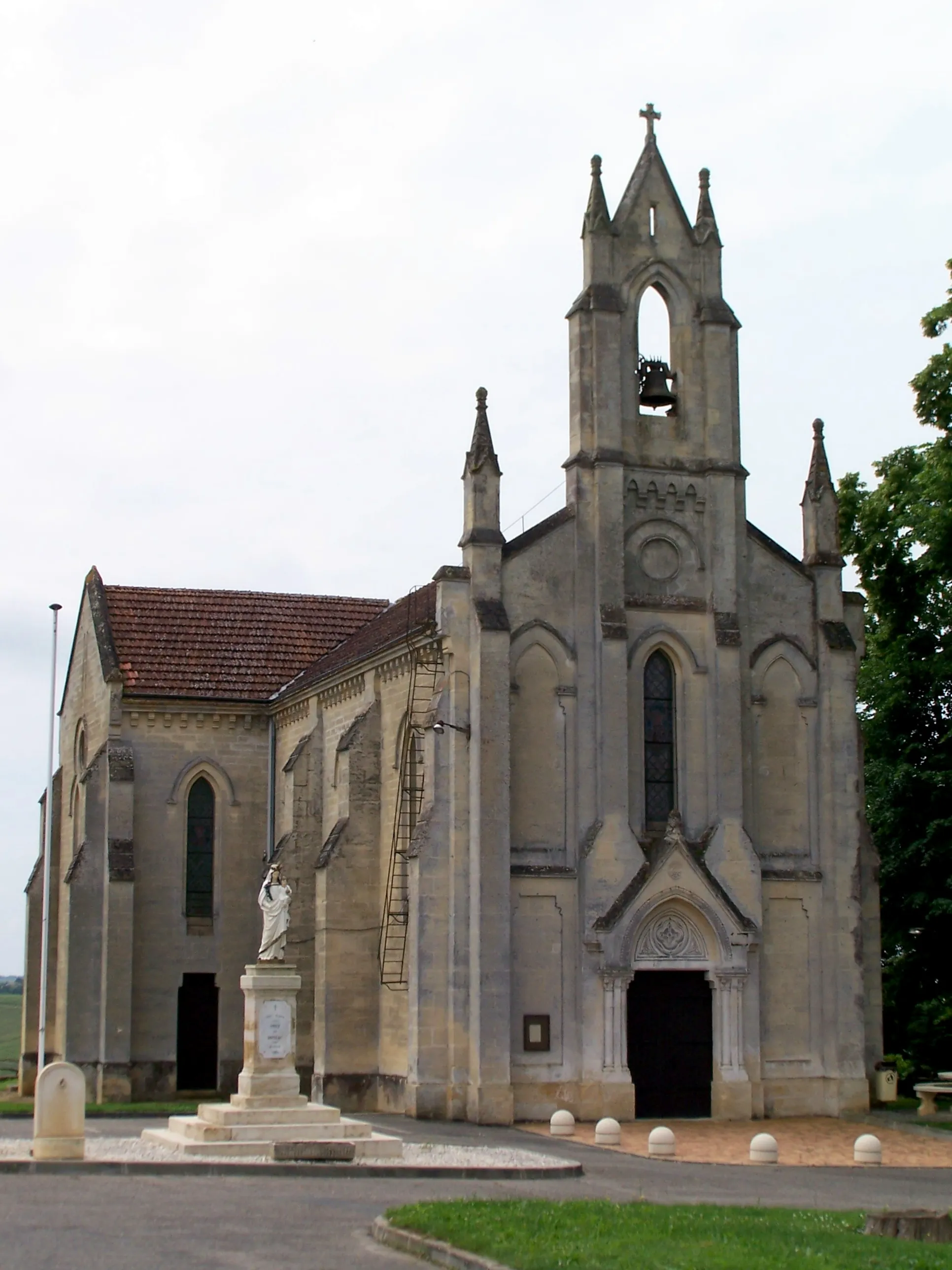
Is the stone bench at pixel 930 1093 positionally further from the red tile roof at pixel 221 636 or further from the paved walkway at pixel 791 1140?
the red tile roof at pixel 221 636

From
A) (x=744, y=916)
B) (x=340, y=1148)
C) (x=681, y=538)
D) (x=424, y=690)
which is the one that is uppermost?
(x=681, y=538)

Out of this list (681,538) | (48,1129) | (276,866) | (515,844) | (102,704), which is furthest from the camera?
(102,704)

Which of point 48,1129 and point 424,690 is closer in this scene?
point 48,1129

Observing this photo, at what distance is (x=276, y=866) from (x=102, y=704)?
14.8 m

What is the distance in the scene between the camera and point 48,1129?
2419cm

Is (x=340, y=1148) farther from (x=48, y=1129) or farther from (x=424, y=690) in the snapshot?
(x=424, y=690)

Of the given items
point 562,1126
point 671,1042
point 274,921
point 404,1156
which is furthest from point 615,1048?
point 404,1156

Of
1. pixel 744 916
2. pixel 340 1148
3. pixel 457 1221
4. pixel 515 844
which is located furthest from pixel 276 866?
pixel 457 1221

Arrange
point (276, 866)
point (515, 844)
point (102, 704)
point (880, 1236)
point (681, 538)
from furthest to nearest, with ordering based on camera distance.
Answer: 1. point (102, 704)
2. point (681, 538)
3. point (515, 844)
4. point (276, 866)
5. point (880, 1236)

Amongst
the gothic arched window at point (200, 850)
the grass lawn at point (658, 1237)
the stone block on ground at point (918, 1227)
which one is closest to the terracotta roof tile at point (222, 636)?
the gothic arched window at point (200, 850)

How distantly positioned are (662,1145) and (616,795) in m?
8.11

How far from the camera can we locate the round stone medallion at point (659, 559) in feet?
116

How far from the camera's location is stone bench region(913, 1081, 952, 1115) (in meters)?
33.1

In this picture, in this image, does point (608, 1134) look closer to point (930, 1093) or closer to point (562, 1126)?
point (562, 1126)
